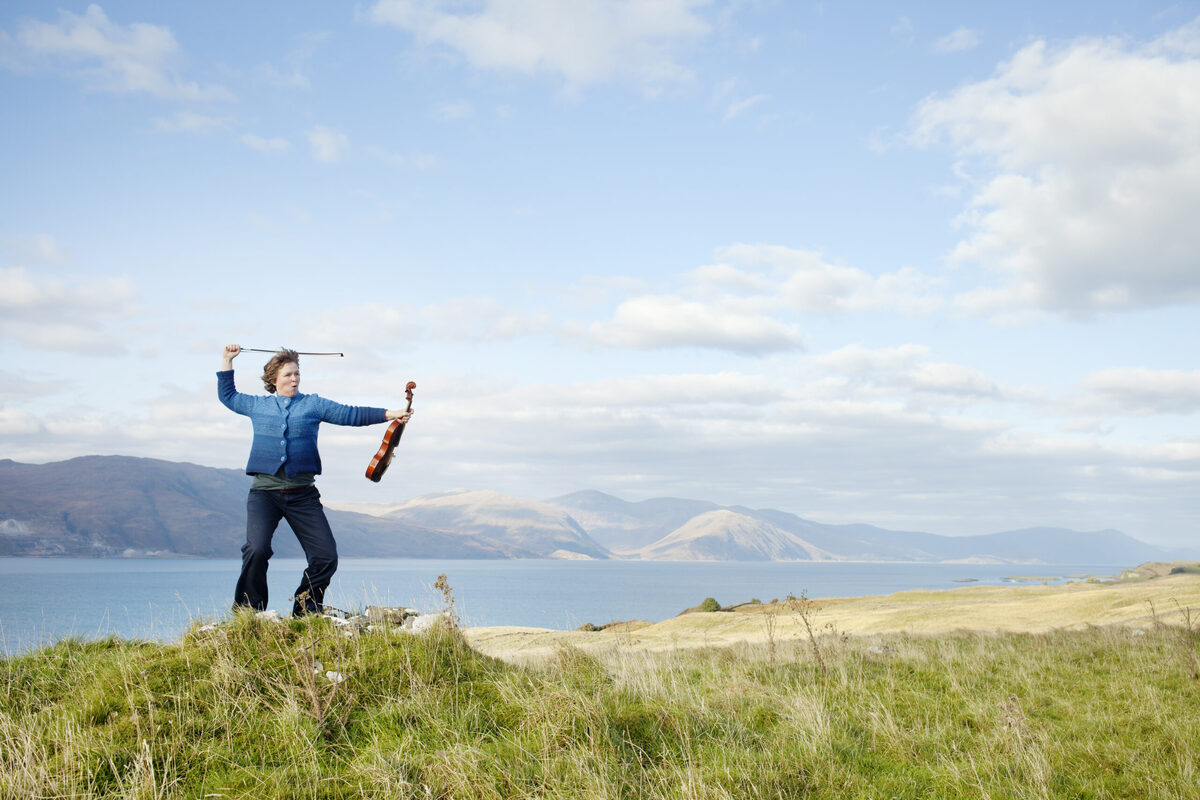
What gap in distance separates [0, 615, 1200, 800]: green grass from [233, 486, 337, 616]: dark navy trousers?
45cm

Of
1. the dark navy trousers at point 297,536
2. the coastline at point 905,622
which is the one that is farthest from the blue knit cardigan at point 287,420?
the coastline at point 905,622

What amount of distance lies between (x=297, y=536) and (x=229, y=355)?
6.17 ft

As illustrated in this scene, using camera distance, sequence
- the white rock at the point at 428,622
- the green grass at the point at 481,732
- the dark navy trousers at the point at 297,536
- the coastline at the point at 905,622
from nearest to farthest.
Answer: the green grass at the point at 481,732, the dark navy trousers at the point at 297,536, the white rock at the point at 428,622, the coastline at the point at 905,622

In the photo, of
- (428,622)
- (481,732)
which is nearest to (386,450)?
(428,622)

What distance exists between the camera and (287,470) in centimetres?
668

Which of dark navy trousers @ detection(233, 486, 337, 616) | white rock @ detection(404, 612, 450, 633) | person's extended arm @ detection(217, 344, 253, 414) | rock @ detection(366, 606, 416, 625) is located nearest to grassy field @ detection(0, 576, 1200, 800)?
white rock @ detection(404, 612, 450, 633)

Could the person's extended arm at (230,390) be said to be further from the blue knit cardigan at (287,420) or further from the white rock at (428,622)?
the white rock at (428,622)

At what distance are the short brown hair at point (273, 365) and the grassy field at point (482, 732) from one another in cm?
224

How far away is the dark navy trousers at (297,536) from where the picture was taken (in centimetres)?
660

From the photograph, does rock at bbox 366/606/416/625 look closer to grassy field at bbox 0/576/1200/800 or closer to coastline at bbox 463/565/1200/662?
grassy field at bbox 0/576/1200/800

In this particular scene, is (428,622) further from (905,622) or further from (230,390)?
(905,622)

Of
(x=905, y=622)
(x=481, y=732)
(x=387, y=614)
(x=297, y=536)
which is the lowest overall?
(x=905, y=622)

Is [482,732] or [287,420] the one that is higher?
[287,420]

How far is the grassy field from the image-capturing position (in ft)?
14.5
